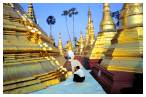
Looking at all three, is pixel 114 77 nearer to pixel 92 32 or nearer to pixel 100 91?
pixel 100 91

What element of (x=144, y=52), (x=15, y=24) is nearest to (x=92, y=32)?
(x=15, y=24)

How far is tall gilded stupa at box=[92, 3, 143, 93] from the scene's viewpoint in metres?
3.94

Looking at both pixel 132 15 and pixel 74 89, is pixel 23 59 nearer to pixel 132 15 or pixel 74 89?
pixel 74 89

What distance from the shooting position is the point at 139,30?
4.79 metres

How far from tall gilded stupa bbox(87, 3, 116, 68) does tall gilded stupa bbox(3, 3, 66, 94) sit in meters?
2.43

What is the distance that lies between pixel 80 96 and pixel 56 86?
2.79 ft

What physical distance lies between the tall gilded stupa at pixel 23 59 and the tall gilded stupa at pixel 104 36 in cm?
243

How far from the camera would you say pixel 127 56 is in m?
4.62

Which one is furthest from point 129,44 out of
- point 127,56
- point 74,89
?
point 74,89

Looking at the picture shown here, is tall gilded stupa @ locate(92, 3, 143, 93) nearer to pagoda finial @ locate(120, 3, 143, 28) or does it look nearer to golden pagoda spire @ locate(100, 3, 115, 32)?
pagoda finial @ locate(120, 3, 143, 28)

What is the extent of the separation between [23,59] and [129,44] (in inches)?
78.7

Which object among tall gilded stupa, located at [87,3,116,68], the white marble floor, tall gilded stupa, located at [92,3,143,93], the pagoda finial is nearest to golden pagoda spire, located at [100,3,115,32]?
tall gilded stupa, located at [87,3,116,68]

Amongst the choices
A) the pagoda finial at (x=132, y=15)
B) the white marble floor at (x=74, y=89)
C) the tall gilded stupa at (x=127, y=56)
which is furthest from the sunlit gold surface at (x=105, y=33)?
the white marble floor at (x=74, y=89)

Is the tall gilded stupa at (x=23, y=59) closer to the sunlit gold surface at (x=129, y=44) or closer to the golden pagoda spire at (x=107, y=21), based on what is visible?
the sunlit gold surface at (x=129, y=44)
